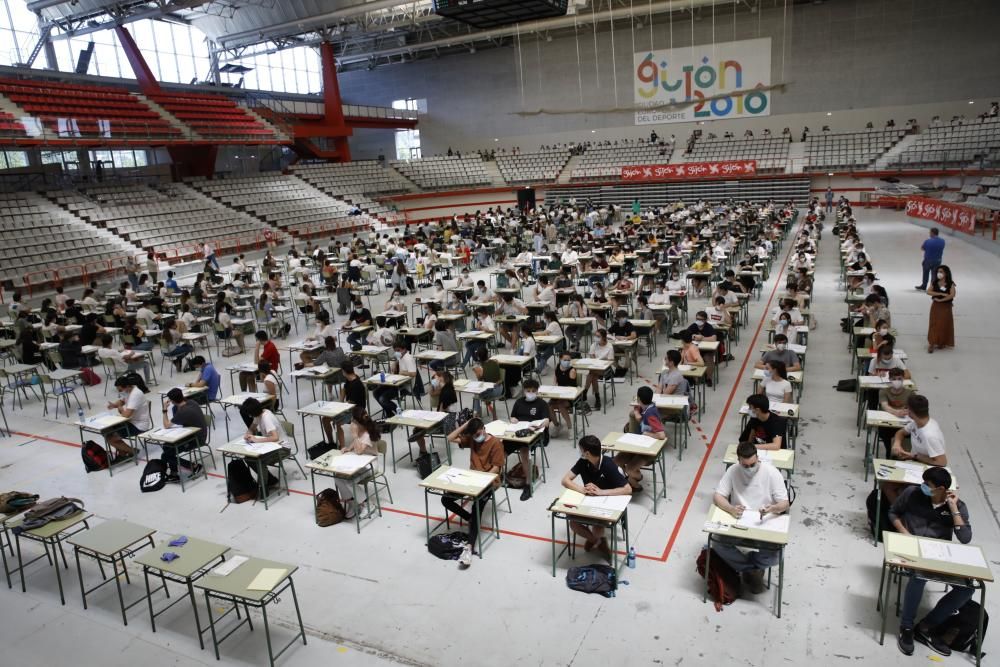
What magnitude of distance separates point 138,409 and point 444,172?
1610 inches

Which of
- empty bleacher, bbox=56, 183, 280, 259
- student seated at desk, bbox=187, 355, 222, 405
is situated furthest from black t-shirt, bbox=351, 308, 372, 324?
empty bleacher, bbox=56, 183, 280, 259

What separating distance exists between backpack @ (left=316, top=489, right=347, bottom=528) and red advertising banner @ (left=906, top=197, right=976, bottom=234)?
26149mm

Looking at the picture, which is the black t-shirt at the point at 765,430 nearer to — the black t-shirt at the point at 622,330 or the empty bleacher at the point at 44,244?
the black t-shirt at the point at 622,330

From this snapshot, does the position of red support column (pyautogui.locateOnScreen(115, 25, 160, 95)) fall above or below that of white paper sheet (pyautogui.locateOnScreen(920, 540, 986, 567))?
above

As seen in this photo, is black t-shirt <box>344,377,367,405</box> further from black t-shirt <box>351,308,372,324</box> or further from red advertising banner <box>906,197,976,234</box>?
red advertising banner <box>906,197,976,234</box>

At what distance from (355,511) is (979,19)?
4526 cm

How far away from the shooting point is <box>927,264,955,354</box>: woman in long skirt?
1205 cm

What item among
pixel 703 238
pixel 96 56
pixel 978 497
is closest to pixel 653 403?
pixel 978 497

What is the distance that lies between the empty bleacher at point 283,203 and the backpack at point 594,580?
1214 inches

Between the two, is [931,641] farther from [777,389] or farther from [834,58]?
[834,58]

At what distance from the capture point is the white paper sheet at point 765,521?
18.8ft

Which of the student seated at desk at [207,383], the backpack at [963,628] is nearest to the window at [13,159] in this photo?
the student seated at desk at [207,383]

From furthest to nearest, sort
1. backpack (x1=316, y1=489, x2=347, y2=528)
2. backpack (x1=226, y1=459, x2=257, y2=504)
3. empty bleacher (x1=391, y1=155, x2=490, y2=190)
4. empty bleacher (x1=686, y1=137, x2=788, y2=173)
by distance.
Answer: empty bleacher (x1=391, y1=155, x2=490, y2=190), empty bleacher (x1=686, y1=137, x2=788, y2=173), backpack (x1=226, y1=459, x2=257, y2=504), backpack (x1=316, y1=489, x2=347, y2=528)

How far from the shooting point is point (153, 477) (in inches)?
357
